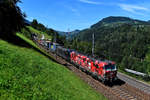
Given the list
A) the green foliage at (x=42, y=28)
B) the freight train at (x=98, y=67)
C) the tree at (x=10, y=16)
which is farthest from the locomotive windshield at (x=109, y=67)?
the green foliage at (x=42, y=28)

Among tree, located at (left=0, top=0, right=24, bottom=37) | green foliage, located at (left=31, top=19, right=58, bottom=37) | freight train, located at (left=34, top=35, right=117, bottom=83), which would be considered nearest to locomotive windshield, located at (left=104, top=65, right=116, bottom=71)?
freight train, located at (left=34, top=35, right=117, bottom=83)

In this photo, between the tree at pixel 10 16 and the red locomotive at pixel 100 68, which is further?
the tree at pixel 10 16

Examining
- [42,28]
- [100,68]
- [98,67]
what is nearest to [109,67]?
[100,68]

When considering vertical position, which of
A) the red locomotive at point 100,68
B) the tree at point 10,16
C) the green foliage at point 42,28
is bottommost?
the red locomotive at point 100,68

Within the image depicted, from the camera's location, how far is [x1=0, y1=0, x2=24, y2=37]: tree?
2828 cm

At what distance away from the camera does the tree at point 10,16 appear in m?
28.3

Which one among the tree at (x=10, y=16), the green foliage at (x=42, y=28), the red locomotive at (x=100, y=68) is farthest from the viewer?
the green foliage at (x=42, y=28)

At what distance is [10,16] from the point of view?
29.8m

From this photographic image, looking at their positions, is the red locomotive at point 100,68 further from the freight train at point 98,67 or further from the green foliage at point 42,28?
the green foliage at point 42,28

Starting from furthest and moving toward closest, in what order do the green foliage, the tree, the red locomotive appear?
the green foliage
the tree
the red locomotive

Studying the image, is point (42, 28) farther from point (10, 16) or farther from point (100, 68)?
point (100, 68)

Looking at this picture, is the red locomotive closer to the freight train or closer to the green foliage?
the freight train

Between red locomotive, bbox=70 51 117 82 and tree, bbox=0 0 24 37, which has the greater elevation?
tree, bbox=0 0 24 37

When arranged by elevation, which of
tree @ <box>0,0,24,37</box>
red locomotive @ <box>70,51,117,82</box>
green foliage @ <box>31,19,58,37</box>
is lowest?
red locomotive @ <box>70,51,117,82</box>
